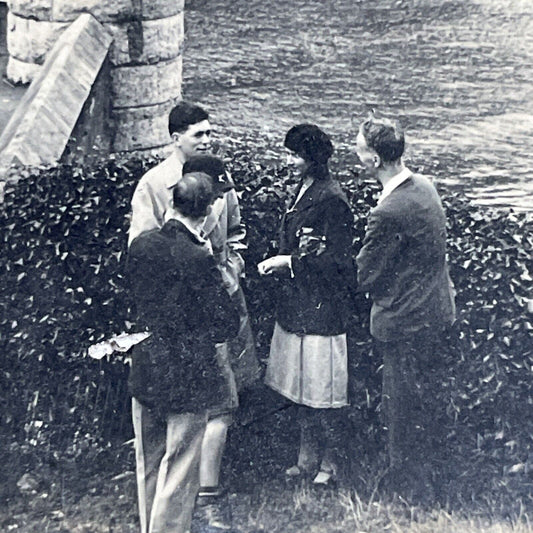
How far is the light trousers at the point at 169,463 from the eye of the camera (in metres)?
5.01

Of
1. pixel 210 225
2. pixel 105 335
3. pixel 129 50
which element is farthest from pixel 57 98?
pixel 210 225

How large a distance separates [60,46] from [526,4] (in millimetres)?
6516

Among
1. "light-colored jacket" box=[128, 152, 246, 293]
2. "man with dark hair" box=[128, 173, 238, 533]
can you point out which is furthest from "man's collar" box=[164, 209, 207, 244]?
"light-colored jacket" box=[128, 152, 246, 293]

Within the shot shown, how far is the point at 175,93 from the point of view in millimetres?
8773

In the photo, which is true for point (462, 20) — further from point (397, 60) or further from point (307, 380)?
point (307, 380)

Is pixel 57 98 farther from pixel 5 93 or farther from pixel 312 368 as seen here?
pixel 312 368

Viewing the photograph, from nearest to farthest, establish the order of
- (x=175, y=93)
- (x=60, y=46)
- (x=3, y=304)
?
(x=3, y=304)
(x=60, y=46)
(x=175, y=93)

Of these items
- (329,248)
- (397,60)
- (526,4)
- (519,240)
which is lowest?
(397,60)

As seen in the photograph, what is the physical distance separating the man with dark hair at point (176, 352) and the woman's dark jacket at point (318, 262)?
22.0 inches

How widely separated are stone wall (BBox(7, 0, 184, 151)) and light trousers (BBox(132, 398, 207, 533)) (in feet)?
12.2

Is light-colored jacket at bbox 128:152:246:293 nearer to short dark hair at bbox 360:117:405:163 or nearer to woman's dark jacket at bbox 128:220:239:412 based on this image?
woman's dark jacket at bbox 128:220:239:412

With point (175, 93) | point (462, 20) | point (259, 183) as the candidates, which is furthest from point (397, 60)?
point (259, 183)

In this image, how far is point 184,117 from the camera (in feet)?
17.3

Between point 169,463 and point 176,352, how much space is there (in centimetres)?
51
